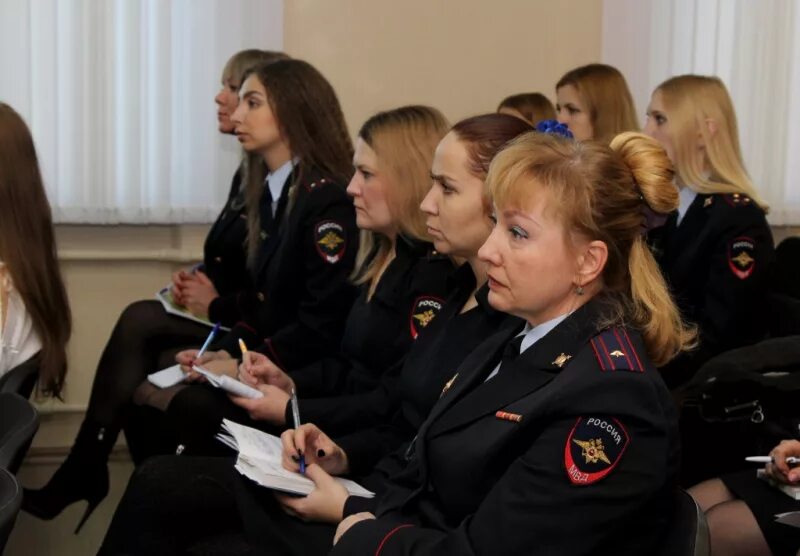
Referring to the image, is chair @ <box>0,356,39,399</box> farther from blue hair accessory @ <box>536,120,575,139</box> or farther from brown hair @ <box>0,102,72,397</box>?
blue hair accessory @ <box>536,120,575,139</box>

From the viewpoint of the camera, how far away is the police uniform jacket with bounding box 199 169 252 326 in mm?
3771

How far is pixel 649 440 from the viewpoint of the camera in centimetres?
164

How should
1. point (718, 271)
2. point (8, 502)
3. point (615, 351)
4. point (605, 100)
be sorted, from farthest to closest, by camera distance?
point (605, 100)
point (718, 271)
point (615, 351)
point (8, 502)

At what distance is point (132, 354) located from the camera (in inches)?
144

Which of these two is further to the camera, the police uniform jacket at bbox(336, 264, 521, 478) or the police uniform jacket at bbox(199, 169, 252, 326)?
the police uniform jacket at bbox(199, 169, 252, 326)

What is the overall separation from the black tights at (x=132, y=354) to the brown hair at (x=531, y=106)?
138cm

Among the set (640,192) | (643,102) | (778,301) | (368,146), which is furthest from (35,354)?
(643,102)

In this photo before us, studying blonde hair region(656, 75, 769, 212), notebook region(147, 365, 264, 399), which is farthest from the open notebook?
blonde hair region(656, 75, 769, 212)

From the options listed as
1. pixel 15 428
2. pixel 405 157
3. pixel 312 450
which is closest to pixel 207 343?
pixel 405 157

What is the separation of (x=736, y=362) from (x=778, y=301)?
602 mm

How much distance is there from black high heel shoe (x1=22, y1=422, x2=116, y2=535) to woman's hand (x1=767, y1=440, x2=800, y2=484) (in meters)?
1.98

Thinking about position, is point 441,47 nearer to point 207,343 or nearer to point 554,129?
point 207,343

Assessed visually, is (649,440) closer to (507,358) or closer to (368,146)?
(507,358)

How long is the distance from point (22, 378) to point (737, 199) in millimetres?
1963
